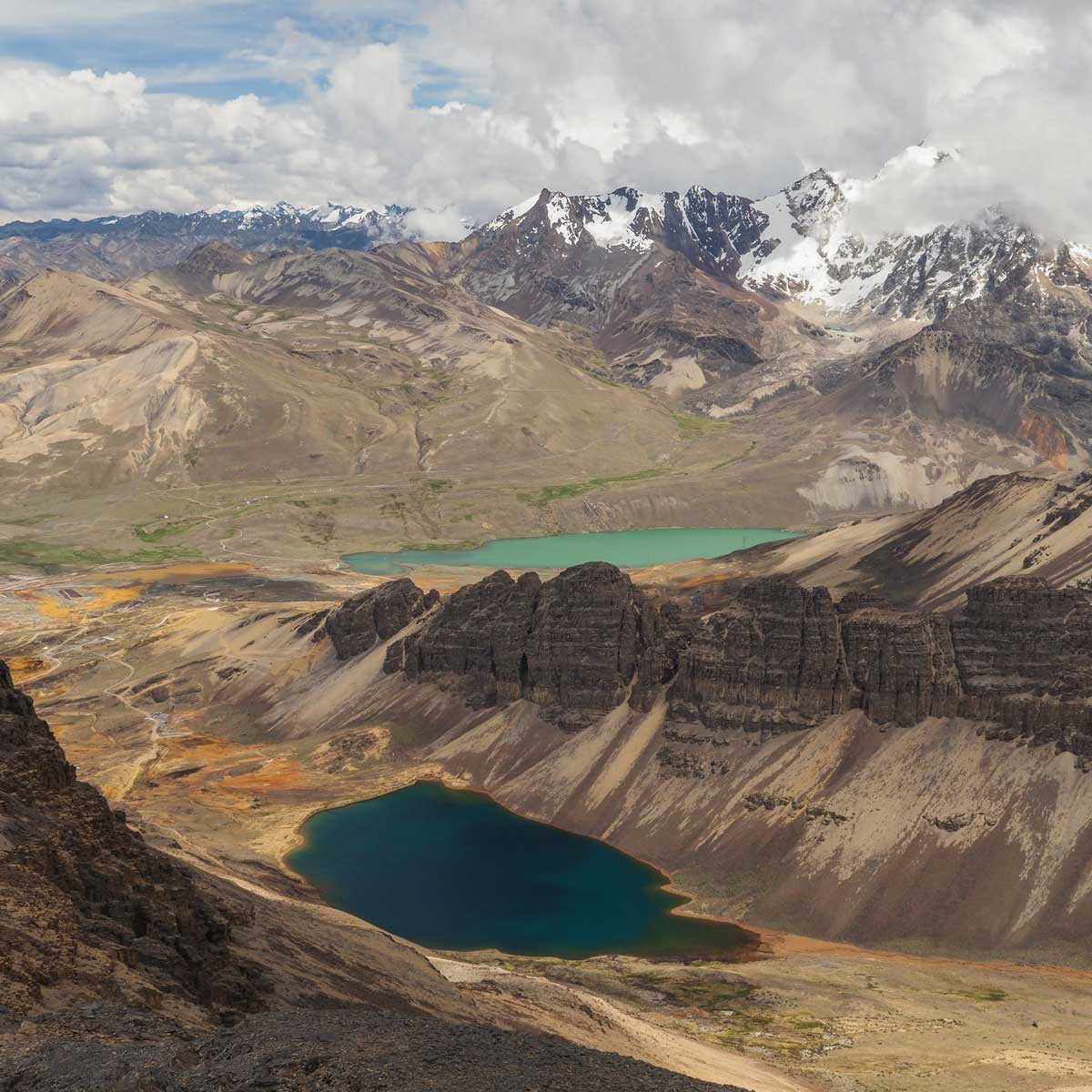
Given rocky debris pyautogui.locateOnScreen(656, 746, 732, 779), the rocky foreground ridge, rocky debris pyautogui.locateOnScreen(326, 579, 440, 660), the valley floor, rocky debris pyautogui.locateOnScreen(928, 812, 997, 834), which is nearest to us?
the valley floor

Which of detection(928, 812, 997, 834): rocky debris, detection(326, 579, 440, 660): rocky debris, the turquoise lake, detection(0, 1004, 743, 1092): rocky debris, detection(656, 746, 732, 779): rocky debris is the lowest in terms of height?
the turquoise lake

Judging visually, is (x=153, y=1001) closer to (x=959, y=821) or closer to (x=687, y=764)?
(x=959, y=821)

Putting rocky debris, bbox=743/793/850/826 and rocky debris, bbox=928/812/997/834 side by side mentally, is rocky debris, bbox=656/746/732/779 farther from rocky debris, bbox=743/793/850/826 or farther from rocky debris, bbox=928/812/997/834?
rocky debris, bbox=928/812/997/834

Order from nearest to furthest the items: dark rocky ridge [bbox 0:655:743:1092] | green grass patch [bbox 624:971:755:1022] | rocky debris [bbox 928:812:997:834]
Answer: dark rocky ridge [bbox 0:655:743:1092], green grass patch [bbox 624:971:755:1022], rocky debris [bbox 928:812:997:834]

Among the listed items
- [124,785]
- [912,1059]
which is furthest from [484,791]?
[912,1059]

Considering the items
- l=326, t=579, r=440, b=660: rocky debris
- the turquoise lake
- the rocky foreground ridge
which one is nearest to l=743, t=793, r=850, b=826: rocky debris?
the rocky foreground ridge

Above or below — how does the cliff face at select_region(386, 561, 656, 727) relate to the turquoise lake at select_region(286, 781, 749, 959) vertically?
above
